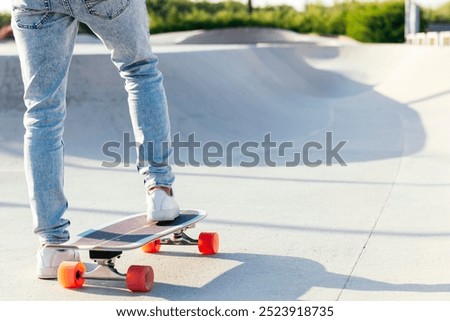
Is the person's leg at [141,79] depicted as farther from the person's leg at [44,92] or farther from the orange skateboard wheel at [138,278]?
the orange skateboard wheel at [138,278]

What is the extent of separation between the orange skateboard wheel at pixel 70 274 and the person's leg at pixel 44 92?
0.76ft

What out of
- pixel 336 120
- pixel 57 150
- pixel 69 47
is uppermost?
pixel 69 47

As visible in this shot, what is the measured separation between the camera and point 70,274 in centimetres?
341

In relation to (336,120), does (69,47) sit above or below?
above

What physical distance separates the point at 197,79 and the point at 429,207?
5.87 m

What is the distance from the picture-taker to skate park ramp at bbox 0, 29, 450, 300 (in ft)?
11.8

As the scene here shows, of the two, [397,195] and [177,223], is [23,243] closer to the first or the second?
[177,223]

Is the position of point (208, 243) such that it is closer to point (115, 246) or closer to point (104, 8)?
point (115, 246)

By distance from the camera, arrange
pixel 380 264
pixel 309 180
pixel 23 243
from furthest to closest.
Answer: pixel 309 180 < pixel 23 243 < pixel 380 264

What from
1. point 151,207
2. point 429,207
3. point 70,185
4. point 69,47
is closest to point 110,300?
point 151,207

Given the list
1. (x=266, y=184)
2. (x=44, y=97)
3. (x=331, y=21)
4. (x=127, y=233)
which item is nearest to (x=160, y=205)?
(x=127, y=233)

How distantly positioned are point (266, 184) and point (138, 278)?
123 inches

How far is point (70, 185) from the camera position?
21.3 feet

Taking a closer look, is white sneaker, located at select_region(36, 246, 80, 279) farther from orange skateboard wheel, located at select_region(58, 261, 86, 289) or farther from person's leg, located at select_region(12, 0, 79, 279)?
orange skateboard wheel, located at select_region(58, 261, 86, 289)
